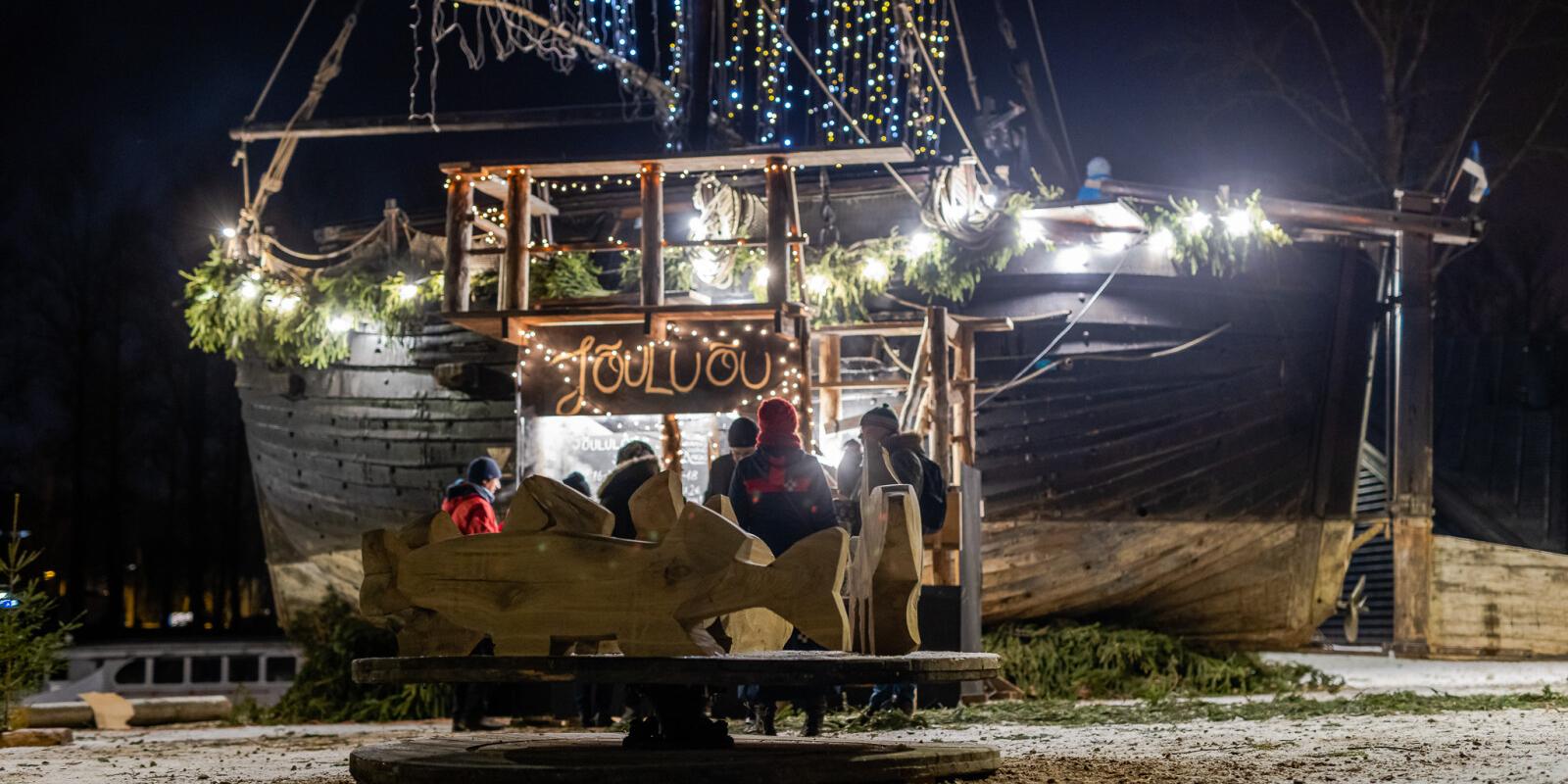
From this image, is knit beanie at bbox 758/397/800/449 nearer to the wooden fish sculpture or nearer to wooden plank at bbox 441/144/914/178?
the wooden fish sculpture

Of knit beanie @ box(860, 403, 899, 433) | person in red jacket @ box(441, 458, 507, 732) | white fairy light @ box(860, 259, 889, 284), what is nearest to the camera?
person in red jacket @ box(441, 458, 507, 732)

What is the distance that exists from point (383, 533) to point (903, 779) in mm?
1709

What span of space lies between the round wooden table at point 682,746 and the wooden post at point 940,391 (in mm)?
5181

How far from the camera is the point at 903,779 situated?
4.36 meters

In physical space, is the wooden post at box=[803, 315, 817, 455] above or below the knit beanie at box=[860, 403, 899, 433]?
above

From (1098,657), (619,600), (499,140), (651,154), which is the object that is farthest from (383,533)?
(499,140)

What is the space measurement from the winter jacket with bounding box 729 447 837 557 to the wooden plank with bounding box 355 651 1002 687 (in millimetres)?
1661

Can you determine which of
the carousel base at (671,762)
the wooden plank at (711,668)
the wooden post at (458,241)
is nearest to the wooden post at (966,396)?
the wooden post at (458,241)

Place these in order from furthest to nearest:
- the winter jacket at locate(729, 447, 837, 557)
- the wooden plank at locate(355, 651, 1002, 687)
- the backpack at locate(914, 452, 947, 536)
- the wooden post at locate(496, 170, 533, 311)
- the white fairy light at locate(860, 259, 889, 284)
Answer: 1. the white fairy light at locate(860, 259, 889, 284)
2. the wooden post at locate(496, 170, 533, 311)
3. the backpack at locate(914, 452, 947, 536)
4. the winter jacket at locate(729, 447, 837, 557)
5. the wooden plank at locate(355, 651, 1002, 687)

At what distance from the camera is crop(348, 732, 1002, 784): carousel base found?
3.89 m

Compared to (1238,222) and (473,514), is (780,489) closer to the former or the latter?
(473,514)

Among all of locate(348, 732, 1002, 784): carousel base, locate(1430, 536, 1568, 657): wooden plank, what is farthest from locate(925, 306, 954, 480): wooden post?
locate(348, 732, 1002, 784): carousel base

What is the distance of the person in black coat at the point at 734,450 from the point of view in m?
7.81

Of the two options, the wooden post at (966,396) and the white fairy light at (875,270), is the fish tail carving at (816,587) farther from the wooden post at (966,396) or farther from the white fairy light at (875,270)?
the white fairy light at (875,270)
